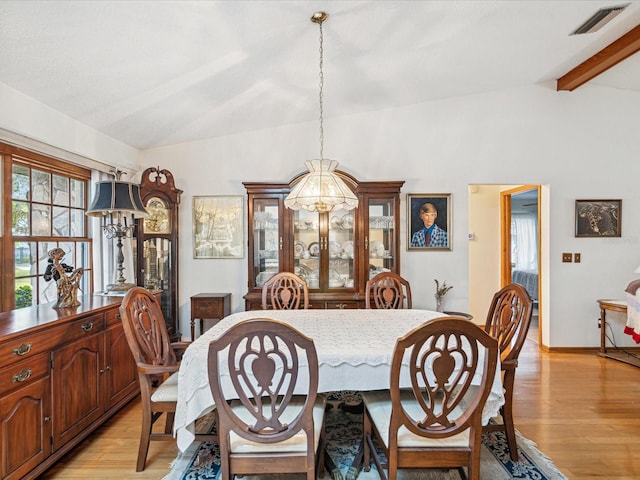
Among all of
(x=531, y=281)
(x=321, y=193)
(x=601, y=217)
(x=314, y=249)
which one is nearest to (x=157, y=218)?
(x=314, y=249)

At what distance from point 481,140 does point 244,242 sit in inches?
116

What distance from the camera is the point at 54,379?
2.03 m

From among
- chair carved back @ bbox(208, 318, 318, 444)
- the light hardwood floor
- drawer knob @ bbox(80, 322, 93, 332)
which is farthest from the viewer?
drawer knob @ bbox(80, 322, 93, 332)

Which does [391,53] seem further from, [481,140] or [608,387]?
[608,387]

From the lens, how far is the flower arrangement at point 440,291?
4.23 metres

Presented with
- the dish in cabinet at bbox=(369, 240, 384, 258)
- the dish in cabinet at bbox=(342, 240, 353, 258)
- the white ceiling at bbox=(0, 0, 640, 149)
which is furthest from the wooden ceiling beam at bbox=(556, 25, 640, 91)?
the dish in cabinet at bbox=(342, 240, 353, 258)

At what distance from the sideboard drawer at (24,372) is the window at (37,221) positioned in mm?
996

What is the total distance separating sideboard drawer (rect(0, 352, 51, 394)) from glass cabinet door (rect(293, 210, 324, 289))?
2368mm

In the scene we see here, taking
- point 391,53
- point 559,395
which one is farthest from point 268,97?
point 559,395

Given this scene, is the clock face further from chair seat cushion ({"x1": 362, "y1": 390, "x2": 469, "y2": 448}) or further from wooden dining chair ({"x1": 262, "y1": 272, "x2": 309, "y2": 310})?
chair seat cushion ({"x1": 362, "y1": 390, "x2": 469, "y2": 448})

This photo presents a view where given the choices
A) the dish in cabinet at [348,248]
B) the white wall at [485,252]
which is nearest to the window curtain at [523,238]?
the white wall at [485,252]

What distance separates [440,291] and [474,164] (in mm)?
1506

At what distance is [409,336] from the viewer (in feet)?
4.68

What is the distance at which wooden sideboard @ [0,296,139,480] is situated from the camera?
1.75 m
